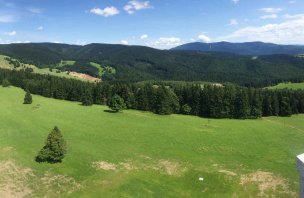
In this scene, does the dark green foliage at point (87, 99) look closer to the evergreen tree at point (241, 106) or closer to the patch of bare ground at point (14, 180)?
the evergreen tree at point (241, 106)

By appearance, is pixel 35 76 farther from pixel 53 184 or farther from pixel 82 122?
pixel 53 184

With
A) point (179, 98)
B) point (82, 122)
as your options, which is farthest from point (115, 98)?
point (179, 98)

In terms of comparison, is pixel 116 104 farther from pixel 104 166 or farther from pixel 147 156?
pixel 104 166

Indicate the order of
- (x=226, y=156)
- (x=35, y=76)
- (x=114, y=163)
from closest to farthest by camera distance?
1. (x=114, y=163)
2. (x=226, y=156)
3. (x=35, y=76)

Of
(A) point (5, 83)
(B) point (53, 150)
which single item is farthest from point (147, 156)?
(A) point (5, 83)

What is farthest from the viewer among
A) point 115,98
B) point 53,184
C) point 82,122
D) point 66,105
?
point 66,105

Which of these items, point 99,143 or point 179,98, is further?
point 179,98

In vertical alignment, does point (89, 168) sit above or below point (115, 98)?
below
